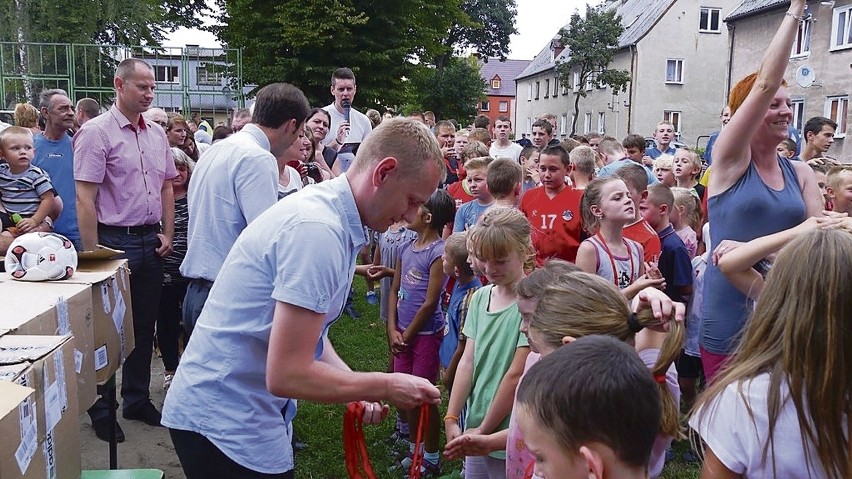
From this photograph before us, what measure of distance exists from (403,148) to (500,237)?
1.25 m

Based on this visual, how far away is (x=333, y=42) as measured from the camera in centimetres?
1970

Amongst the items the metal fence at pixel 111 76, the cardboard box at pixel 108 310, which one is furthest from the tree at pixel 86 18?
the cardboard box at pixel 108 310

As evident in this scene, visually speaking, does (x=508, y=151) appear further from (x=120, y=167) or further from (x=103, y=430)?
(x=103, y=430)

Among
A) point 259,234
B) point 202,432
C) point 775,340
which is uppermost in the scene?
point 259,234

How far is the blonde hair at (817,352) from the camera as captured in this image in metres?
1.60

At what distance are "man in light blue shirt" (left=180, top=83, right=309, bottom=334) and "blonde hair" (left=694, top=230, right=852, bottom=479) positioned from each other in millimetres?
2664

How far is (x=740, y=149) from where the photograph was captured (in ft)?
10.1

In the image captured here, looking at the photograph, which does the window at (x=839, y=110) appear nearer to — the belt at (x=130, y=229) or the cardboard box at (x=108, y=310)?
the belt at (x=130, y=229)

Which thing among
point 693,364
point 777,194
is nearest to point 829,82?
point 693,364

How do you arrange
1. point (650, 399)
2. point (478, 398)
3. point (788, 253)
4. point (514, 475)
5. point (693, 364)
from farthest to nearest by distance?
point (693, 364)
point (478, 398)
point (514, 475)
point (788, 253)
point (650, 399)

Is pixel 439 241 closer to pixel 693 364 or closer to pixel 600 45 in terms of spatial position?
pixel 693 364

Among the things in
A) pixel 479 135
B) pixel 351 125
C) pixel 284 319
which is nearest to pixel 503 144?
pixel 479 135

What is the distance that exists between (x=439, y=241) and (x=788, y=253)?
294 centimetres

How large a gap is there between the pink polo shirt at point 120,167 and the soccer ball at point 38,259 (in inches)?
52.1
